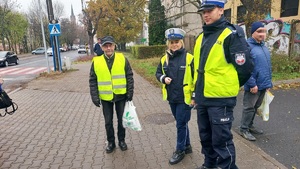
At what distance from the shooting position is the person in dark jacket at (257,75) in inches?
146

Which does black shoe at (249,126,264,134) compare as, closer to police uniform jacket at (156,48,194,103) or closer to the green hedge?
police uniform jacket at (156,48,194,103)

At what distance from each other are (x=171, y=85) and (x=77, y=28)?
78738 mm

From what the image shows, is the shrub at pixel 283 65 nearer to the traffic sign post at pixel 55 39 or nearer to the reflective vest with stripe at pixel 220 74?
the reflective vest with stripe at pixel 220 74

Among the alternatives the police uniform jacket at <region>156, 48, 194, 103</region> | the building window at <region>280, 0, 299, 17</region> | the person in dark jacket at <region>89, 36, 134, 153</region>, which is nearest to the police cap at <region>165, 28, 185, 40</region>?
the police uniform jacket at <region>156, 48, 194, 103</region>

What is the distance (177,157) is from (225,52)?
169 centimetres

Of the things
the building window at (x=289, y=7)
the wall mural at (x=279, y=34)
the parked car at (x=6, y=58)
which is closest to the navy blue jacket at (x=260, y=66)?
the wall mural at (x=279, y=34)

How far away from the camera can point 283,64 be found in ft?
31.4

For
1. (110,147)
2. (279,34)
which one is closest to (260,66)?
(110,147)

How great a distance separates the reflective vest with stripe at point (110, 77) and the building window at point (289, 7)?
1494 cm

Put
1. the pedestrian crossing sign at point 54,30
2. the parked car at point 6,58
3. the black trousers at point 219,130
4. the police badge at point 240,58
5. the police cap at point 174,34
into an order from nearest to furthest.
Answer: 1. the police badge at point 240,58
2. the black trousers at point 219,130
3. the police cap at point 174,34
4. the pedestrian crossing sign at point 54,30
5. the parked car at point 6,58

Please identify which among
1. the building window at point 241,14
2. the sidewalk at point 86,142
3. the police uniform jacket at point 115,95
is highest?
the building window at point 241,14

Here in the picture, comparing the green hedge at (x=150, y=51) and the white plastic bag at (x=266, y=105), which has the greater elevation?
the green hedge at (x=150, y=51)

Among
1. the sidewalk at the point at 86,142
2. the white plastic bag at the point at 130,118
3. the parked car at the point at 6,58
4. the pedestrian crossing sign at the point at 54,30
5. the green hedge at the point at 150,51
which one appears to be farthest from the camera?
the green hedge at the point at 150,51

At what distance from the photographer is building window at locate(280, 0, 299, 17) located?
1464 centimetres
